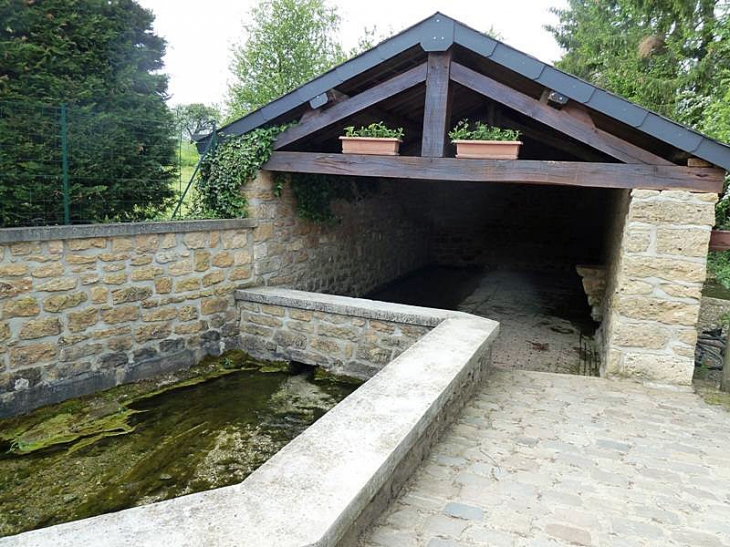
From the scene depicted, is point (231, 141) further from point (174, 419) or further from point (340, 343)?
point (174, 419)

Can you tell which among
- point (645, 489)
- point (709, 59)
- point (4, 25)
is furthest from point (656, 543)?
point (709, 59)

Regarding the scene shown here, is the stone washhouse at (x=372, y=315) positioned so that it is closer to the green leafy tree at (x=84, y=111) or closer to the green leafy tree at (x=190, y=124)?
the green leafy tree at (x=190, y=124)

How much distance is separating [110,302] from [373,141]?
277cm

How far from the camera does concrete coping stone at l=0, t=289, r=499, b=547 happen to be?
149 cm

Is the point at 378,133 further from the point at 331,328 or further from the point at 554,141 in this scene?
the point at 554,141

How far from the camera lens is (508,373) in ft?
14.4

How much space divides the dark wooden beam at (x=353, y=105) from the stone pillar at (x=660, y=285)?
2.15m

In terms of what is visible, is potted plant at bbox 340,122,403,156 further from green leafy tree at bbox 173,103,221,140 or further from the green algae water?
the green algae water

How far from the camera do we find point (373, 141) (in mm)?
5055

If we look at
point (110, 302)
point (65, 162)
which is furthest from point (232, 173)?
point (110, 302)

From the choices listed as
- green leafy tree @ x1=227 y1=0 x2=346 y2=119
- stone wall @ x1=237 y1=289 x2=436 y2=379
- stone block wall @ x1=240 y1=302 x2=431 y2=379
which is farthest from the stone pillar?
green leafy tree @ x1=227 y1=0 x2=346 y2=119

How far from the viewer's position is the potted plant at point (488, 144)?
4.64 meters

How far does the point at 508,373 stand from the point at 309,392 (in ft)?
5.82

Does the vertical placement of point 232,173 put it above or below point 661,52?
below
